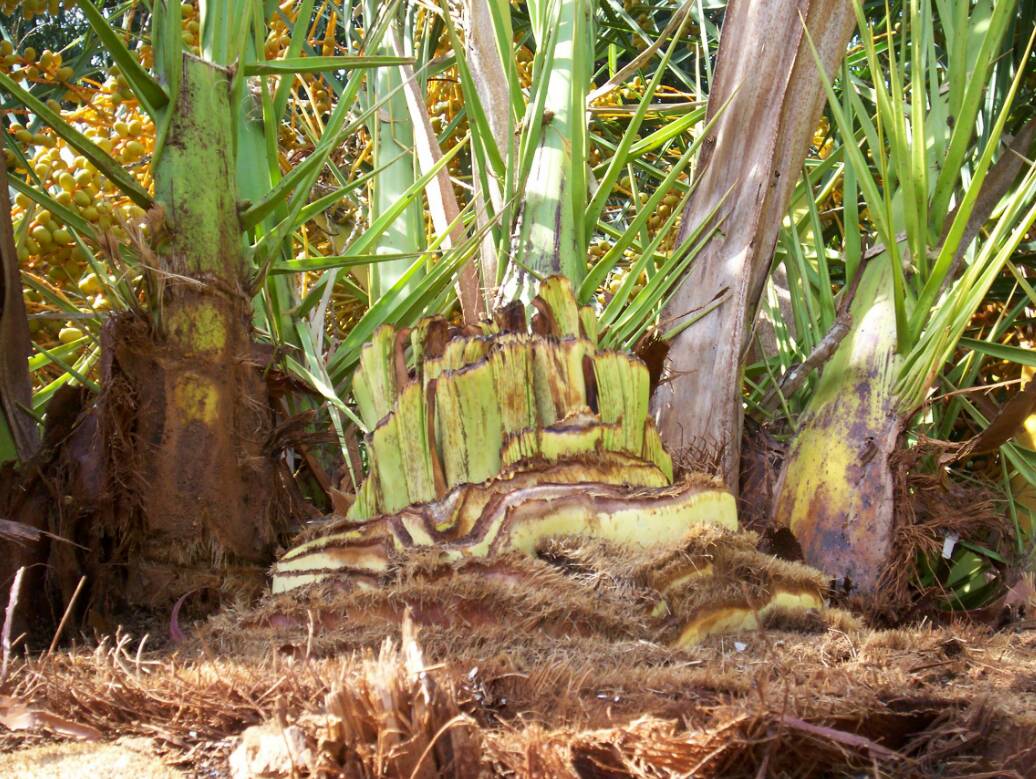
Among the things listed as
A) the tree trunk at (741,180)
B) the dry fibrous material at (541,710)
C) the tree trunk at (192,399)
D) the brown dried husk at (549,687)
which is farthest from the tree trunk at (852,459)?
the tree trunk at (192,399)

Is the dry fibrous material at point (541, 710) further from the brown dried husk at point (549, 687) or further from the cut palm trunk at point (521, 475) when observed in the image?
the cut palm trunk at point (521, 475)

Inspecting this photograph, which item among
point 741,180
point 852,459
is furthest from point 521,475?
point 741,180

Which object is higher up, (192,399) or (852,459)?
(192,399)

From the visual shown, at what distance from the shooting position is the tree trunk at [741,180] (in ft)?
5.18

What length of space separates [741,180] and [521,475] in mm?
780

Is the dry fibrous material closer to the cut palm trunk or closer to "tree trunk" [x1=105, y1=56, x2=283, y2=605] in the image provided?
the cut palm trunk

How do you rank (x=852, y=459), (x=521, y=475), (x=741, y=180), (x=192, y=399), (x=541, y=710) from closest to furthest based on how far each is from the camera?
1. (x=541, y=710)
2. (x=521, y=475)
3. (x=192, y=399)
4. (x=852, y=459)
5. (x=741, y=180)

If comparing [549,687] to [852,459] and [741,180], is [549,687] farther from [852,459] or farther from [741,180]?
[741,180]

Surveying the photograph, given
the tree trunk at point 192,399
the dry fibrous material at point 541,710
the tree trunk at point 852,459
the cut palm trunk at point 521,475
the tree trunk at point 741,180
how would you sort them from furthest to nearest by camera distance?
the tree trunk at point 741,180 < the tree trunk at point 852,459 < the tree trunk at point 192,399 < the cut palm trunk at point 521,475 < the dry fibrous material at point 541,710

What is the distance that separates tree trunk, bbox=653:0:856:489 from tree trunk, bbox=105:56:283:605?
60cm

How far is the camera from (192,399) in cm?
128

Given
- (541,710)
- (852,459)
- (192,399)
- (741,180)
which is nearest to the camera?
(541,710)

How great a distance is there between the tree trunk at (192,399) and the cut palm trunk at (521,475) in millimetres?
145

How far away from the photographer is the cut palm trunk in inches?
41.9
